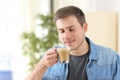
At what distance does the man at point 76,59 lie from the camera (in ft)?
6.83

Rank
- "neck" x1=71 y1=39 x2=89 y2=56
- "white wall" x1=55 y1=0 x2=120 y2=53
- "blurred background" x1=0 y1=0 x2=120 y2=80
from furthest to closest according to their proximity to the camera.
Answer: "blurred background" x1=0 y1=0 x2=120 y2=80 → "white wall" x1=55 y1=0 x2=120 y2=53 → "neck" x1=71 y1=39 x2=89 y2=56

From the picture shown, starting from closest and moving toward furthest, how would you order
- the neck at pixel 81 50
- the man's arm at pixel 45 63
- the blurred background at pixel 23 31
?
the man's arm at pixel 45 63
the neck at pixel 81 50
the blurred background at pixel 23 31

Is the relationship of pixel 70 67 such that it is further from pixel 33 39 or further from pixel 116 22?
pixel 33 39

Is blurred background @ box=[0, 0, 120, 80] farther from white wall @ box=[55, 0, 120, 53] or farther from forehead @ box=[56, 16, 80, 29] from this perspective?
forehead @ box=[56, 16, 80, 29]

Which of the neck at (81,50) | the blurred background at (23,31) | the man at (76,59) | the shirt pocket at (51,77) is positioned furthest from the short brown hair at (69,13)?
the blurred background at (23,31)

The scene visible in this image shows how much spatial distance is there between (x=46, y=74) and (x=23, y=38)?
2.67 m

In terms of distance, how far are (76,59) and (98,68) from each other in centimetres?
19

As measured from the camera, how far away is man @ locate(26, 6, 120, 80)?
6.83 feet

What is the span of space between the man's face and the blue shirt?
17 cm

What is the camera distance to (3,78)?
5422 mm

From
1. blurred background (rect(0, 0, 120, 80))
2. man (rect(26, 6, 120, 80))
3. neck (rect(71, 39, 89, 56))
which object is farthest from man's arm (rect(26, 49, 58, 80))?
blurred background (rect(0, 0, 120, 80))

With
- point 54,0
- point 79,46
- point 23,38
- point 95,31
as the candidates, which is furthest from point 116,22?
point 54,0

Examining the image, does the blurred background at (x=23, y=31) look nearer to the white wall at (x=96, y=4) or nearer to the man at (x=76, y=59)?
the white wall at (x=96, y=4)

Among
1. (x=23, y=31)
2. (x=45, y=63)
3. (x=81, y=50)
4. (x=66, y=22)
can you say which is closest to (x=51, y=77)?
(x=45, y=63)
